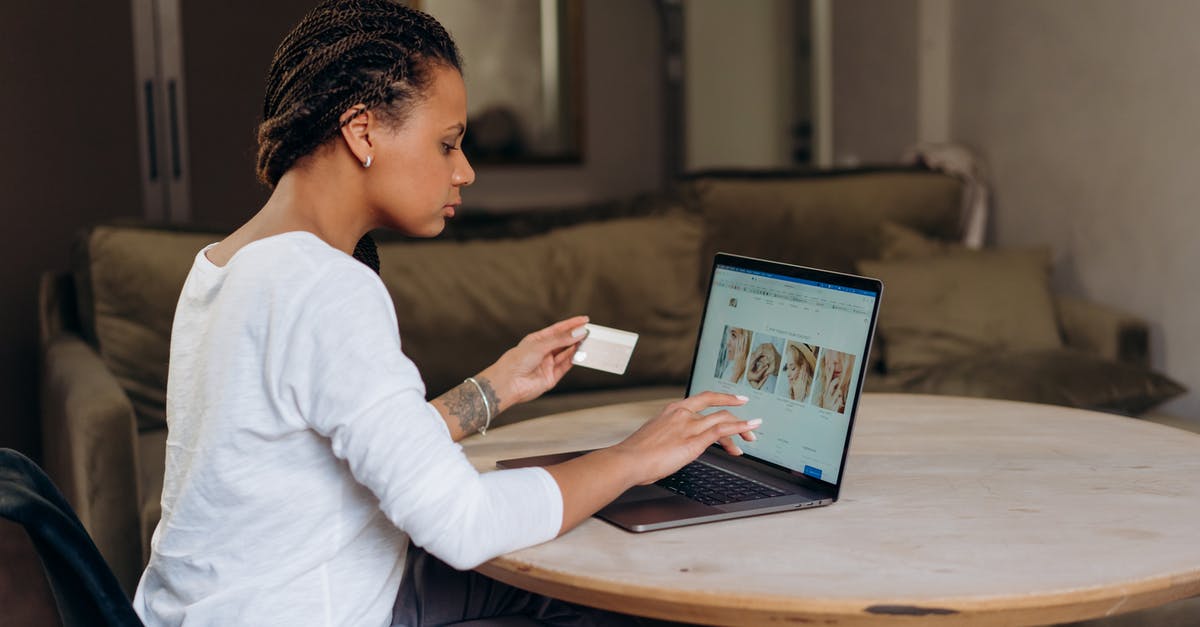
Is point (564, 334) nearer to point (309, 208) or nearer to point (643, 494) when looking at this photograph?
point (643, 494)

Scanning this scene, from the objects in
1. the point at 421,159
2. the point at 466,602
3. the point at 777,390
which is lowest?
the point at 466,602

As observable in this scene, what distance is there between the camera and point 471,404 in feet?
4.90

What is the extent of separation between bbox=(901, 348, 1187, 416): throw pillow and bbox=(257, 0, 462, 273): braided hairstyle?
69.3 inches

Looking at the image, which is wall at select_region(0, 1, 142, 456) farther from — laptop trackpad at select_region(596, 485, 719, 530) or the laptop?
laptop trackpad at select_region(596, 485, 719, 530)

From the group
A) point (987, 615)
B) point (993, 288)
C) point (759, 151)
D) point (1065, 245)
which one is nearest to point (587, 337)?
point (987, 615)

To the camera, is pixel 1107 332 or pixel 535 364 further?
pixel 1107 332

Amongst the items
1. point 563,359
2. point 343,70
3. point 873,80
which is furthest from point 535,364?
point 873,80


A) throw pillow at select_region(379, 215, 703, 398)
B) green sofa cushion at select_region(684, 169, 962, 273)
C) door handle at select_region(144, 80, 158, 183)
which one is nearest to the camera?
throw pillow at select_region(379, 215, 703, 398)

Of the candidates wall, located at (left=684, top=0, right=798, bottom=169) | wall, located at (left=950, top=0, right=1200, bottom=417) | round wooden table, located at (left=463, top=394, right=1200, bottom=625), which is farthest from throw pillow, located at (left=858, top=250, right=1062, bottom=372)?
wall, located at (left=684, top=0, right=798, bottom=169)

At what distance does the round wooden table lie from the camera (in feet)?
3.14

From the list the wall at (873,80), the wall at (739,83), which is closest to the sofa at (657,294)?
the wall at (873,80)

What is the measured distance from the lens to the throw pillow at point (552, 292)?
270cm

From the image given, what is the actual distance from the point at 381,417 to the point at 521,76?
482 centimetres

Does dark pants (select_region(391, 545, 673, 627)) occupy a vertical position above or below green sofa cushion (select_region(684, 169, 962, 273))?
below
